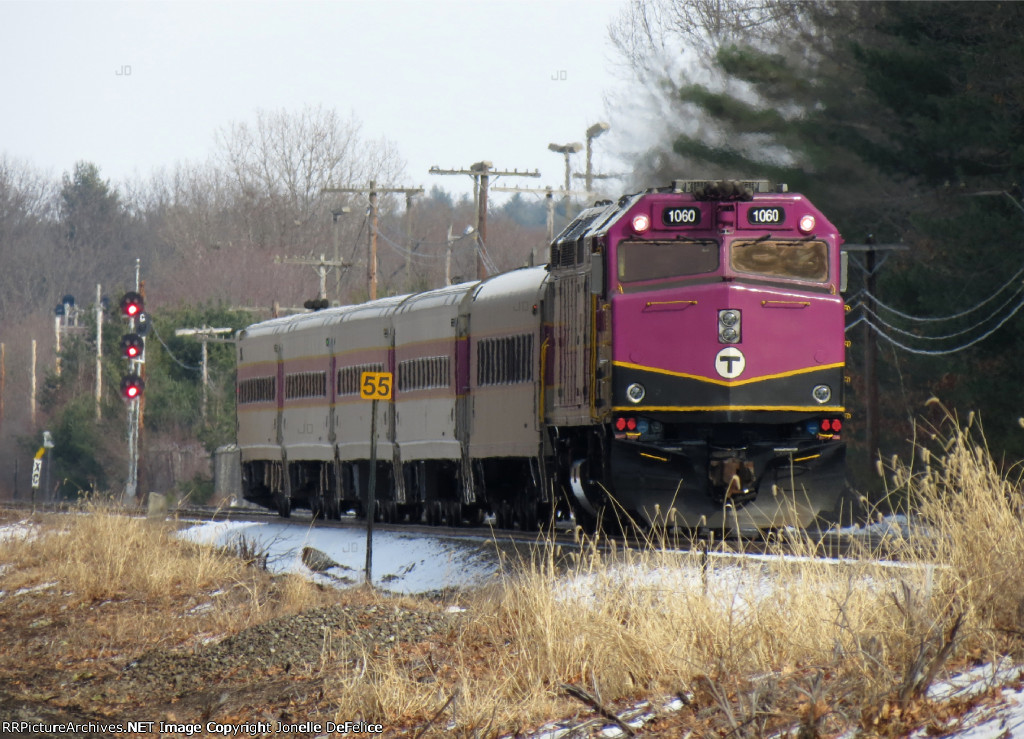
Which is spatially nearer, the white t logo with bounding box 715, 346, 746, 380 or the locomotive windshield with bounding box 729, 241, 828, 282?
the white t logo with bounding box 715, 346, 746, 380

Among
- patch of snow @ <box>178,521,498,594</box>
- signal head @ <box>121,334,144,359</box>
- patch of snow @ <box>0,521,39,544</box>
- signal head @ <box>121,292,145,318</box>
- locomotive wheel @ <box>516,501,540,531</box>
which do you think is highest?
signal head @ <box>121,292,145,318</box>

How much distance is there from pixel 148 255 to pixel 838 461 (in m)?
99.3

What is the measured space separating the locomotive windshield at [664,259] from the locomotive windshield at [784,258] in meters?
0.25

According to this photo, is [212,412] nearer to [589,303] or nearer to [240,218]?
[240,218]

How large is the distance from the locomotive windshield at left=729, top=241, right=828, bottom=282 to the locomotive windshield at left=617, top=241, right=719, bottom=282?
0.25 m

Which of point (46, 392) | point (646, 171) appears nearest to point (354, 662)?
point (646, 171)

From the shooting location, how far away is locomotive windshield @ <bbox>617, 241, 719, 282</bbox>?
51.5 ft

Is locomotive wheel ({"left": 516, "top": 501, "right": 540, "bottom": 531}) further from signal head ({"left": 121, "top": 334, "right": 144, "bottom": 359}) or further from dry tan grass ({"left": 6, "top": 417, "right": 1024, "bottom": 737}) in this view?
signal head ({"left": 121, "top": 334, "right": 144, "bottom": 359})

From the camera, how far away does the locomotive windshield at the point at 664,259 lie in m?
15.7

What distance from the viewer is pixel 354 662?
11.5m

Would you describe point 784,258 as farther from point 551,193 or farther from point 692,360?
point 551,193

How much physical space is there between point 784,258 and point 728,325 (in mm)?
1009

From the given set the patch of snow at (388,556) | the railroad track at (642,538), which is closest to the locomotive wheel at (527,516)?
the railroad track at (642,538)

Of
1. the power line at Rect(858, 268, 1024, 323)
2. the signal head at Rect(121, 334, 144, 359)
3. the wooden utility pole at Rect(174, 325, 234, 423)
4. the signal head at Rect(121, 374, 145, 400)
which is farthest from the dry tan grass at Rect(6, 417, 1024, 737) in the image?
the wooden utility pole at Rect(174, 325, 234, 423)
